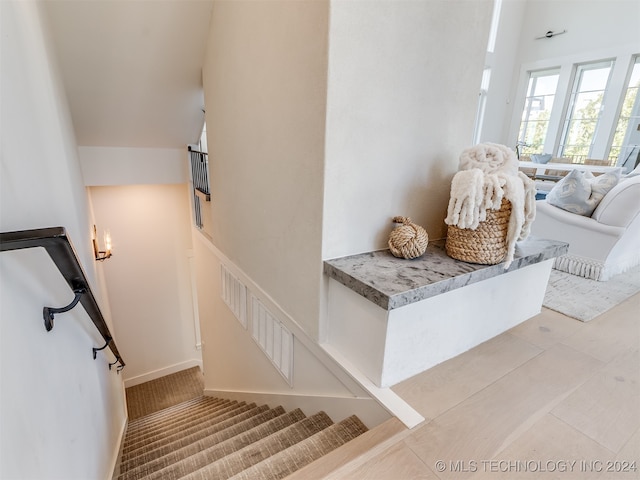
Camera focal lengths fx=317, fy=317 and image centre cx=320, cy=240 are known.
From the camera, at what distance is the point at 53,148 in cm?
160

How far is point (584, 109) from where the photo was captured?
5062mm

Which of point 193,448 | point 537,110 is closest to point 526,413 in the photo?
point 193,448

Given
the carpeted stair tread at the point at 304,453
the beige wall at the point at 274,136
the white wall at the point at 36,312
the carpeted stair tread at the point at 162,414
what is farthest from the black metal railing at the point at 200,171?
the carpeted stair tread at the point at 162,414

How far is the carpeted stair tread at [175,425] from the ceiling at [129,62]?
272 centimetres

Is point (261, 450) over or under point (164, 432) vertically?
over

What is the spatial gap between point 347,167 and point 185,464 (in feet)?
5.35

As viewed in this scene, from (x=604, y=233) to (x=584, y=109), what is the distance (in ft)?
13.5

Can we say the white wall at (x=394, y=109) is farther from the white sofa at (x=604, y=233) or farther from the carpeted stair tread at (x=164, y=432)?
the carpeted stair tread at (x=164, y=432)

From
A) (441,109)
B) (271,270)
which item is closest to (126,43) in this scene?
(271,270)

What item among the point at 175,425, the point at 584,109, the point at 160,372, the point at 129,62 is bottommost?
the point at 160,372

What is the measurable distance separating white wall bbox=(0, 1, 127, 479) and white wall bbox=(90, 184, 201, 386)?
7.99 feet

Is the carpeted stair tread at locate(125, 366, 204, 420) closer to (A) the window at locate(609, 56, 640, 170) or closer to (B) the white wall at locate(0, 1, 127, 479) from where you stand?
(B) the white wall at locate(0, 1, 127, 479)

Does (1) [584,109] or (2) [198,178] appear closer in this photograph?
(2) [198,178]

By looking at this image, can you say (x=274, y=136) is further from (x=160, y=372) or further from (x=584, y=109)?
(x=584, y=109)
